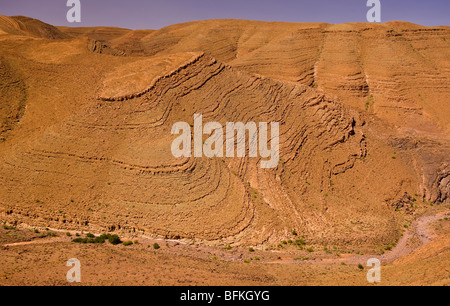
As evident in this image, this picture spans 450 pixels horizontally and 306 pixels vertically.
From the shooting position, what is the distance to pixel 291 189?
90.9 ft

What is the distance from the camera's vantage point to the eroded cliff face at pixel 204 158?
23938mm

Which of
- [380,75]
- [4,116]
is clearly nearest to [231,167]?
[4,116]

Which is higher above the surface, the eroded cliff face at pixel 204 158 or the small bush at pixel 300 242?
the eroded cliff face at pixel 204 158

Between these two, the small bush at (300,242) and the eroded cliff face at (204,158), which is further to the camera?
the small bush at (300,242)

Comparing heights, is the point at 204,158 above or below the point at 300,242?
above

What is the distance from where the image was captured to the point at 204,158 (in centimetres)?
2600

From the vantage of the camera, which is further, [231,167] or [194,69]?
[194,69]

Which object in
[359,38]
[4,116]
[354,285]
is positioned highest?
[359,38]

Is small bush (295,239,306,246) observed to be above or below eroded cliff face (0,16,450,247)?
below

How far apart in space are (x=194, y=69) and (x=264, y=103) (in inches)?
254

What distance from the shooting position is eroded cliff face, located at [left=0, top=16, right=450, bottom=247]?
942 inches

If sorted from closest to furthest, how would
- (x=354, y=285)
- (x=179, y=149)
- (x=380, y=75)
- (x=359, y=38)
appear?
(x=354, y=285)
(x=179, y=149)
(x=380, y=75)
(x=359, y=38)

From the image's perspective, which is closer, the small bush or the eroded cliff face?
the eroded cliff face

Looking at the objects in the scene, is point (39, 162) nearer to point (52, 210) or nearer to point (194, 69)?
point (52, 210)
